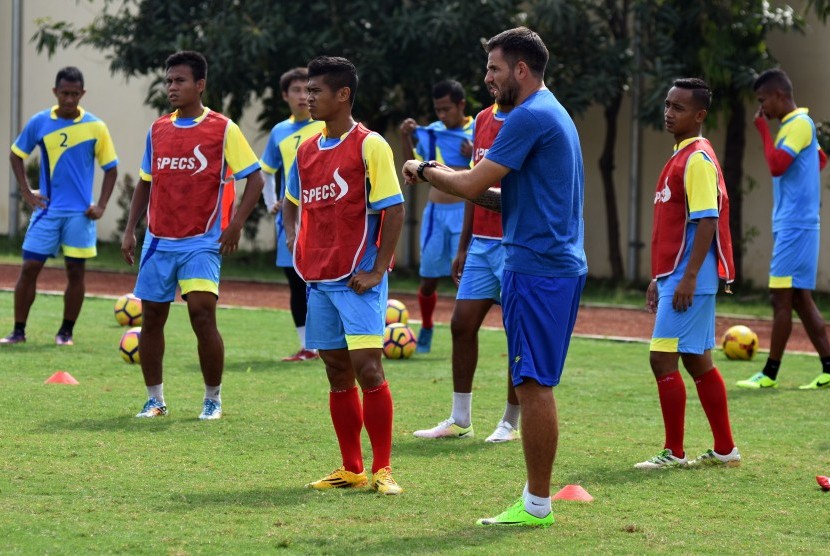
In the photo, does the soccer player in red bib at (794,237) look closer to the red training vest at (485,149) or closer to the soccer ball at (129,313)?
the red training vest at (485,149)

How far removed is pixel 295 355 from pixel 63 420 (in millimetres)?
3672

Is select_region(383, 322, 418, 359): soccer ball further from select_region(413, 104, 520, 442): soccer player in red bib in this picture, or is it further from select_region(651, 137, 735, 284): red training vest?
select_region(651, 137, 735, 284): red training vest

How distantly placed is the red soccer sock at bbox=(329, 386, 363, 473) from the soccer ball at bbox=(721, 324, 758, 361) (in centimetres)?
660

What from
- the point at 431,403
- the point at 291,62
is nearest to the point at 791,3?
the point at 291,62

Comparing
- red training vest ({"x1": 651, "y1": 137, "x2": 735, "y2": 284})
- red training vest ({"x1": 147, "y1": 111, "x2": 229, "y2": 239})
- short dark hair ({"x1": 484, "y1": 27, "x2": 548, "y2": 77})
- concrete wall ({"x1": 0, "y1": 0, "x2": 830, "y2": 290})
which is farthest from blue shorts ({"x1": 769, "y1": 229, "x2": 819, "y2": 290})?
concrete wall ({"x1": 0, "y1": 0, "x2": 830, "y2": 290})

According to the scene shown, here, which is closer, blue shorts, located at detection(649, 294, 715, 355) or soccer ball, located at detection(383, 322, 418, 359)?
blue shorts, located at detection(649, 294, 715, 355)

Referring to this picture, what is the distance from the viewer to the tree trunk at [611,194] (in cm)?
2134

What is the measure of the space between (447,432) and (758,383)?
3519mm

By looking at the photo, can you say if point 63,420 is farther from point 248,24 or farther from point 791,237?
point 248,24

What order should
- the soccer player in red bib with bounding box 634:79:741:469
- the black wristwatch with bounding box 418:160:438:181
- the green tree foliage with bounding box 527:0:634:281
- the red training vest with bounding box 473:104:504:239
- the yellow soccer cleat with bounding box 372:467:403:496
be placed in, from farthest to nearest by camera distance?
the green tree foliage with bounding box 527:0:634:281 < the red training vest with bounding box 473:104:504:239 < the soccer player in red bib with bounding box 634:79:741:469 < the yellow soccer cleat with bounding box 372:467:403:496 < the black wristwatch with bounding box 418:160:438:181

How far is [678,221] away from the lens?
7598 mm

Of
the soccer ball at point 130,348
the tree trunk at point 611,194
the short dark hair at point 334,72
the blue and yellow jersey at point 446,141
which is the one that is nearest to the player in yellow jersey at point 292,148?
the blue and yellow jersey at point 446,141

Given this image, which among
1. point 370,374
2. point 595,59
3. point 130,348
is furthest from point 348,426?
point 595,59

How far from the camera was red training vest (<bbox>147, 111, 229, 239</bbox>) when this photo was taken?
28.8 ft
